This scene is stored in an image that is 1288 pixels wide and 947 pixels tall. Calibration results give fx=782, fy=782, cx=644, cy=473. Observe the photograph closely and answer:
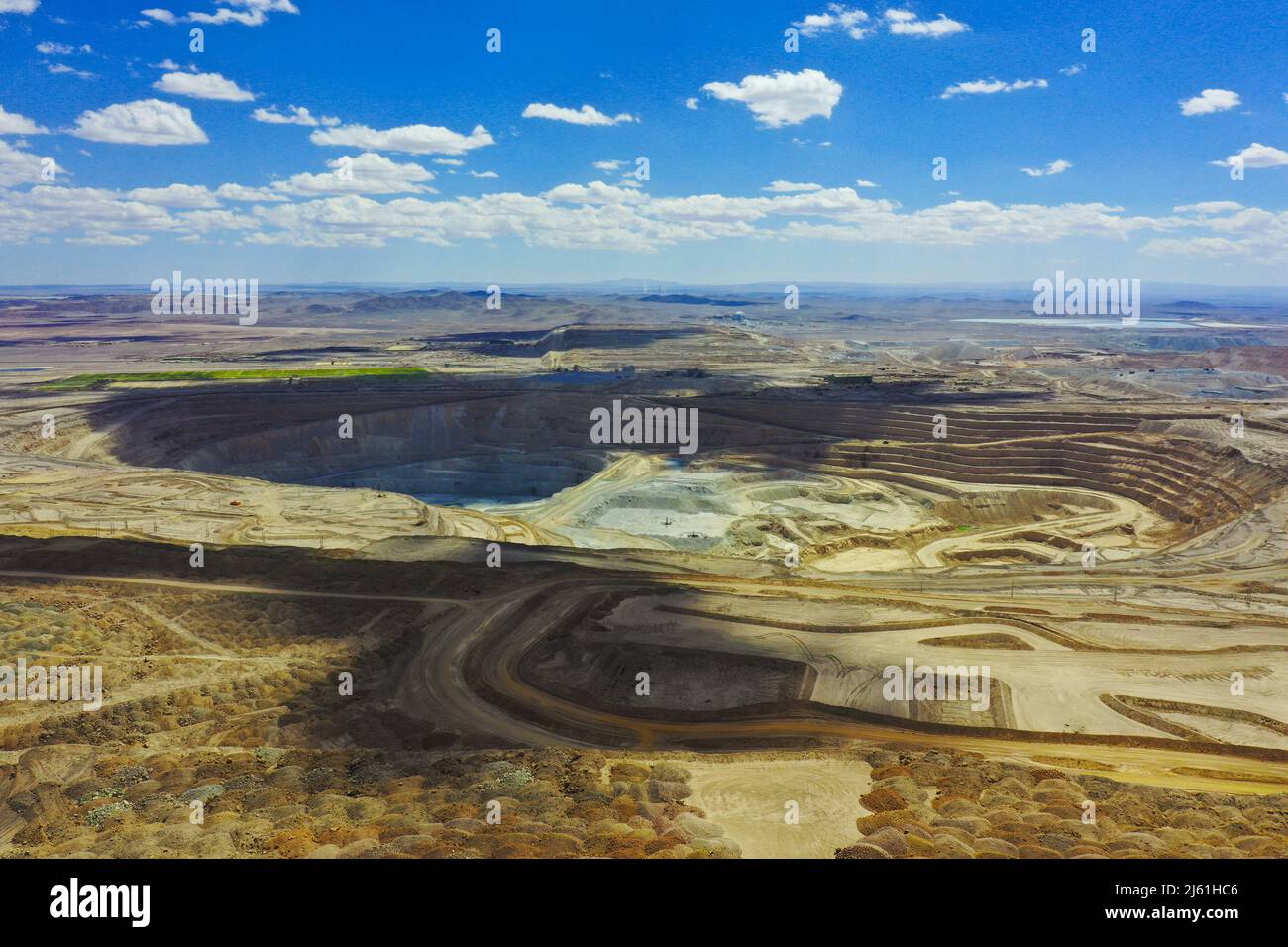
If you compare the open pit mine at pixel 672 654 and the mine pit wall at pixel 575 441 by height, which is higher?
the mine pit wall at pixel 575 441

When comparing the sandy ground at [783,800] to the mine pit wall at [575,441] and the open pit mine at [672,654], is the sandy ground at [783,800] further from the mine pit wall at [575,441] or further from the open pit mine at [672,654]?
the mine pit wall at [575,441]

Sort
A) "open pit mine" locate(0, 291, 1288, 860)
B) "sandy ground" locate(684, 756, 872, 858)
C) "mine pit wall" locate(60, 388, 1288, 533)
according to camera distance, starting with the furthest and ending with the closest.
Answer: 1. "mine pit wall" locate(60, 388, 1288, 533)
2. "open pit mine" locate(0, 291, 1288, 860)
3. "sandy ground" locate(684, 756, 872, 858)

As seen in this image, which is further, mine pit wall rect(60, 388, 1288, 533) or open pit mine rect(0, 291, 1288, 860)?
mine pit wall rect(60, 388, 1288, 533)

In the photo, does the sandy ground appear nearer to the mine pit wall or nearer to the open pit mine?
the open pit mine

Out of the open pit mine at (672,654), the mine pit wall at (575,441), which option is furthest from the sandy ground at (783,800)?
the mine pit wall at (575,441)

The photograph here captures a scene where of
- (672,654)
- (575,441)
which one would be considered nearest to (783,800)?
(672,654)

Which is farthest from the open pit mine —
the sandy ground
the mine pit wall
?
the mine pit wall

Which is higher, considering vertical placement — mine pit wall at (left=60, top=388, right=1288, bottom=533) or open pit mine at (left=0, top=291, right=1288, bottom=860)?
mine pit wall at (left=60, top=388, right=1288, bottom=533)
